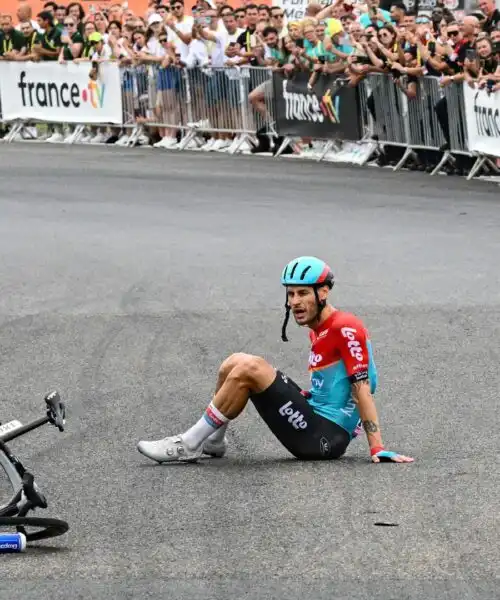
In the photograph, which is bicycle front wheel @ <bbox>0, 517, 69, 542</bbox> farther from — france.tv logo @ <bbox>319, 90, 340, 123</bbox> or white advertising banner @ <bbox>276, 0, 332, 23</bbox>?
white advertising banner @ <bbox>276, 0, 332, 23</bbox>

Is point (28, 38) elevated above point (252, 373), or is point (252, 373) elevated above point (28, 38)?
point (252, 373)

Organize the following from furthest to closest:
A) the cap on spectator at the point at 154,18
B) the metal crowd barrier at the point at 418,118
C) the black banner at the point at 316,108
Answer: the cap on spectator at the point at 154,18 < the black banner at the point at 316,108 < the metal crowd barrier at the point at 418,118

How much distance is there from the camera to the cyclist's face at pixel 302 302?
27.7 feet

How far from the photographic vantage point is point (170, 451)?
8656 mm

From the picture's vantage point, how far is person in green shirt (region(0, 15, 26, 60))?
34.8 metres

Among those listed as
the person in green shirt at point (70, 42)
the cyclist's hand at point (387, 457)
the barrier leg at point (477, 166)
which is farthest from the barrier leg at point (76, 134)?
the cyclist's hand at point (387, 457)

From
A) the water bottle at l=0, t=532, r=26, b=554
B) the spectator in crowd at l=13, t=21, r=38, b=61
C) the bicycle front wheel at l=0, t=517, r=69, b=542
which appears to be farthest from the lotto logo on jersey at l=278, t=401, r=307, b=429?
the spectator in crowd at l=13, t=21, r=38, b=61

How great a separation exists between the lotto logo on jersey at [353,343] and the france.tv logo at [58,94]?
24.4 m

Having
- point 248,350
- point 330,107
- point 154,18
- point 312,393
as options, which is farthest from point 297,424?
point 154,18

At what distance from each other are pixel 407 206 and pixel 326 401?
1181 centimetres

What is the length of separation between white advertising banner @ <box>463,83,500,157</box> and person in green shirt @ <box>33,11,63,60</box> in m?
13.6

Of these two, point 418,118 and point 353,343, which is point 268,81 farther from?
point 353,343

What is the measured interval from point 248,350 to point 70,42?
71.4 feet

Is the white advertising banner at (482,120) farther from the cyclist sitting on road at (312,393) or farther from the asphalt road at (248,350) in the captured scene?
the cyclist sitting on road at (312,393)
